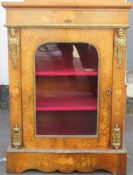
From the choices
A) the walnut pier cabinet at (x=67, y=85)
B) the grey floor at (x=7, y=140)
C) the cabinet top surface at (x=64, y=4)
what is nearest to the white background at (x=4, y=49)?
the grey floor at (x=7, y=140)

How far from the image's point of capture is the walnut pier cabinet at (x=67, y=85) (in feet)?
8.27

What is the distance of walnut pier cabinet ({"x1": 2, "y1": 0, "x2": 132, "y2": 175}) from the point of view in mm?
2520

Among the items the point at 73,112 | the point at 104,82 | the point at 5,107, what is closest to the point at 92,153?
the point at 73,112

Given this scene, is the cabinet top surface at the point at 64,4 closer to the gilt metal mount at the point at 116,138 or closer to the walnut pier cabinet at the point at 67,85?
the walnut pier cabinet at the point at 67,85

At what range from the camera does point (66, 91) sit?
9.05 feet

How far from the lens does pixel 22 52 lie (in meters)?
2.58

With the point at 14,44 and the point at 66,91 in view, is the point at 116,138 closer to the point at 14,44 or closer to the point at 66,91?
the point at 66,91

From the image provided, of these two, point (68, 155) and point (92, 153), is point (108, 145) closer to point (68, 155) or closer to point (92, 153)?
point (92, 153)

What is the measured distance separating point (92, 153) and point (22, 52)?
0.86 meters

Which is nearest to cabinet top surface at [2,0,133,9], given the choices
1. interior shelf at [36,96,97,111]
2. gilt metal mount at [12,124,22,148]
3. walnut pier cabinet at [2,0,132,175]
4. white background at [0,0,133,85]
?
walnut pier cabinet at [2,0,132,175]

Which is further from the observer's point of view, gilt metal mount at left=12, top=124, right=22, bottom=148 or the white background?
the white background

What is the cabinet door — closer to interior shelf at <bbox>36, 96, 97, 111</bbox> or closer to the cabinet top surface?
interior shelf at <bbox>36, 96, 97, 111</bbox>

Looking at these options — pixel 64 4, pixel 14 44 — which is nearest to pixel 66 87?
pixel 14 44

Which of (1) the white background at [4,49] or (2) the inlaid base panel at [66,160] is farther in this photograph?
(1) the white background at [4,49]
